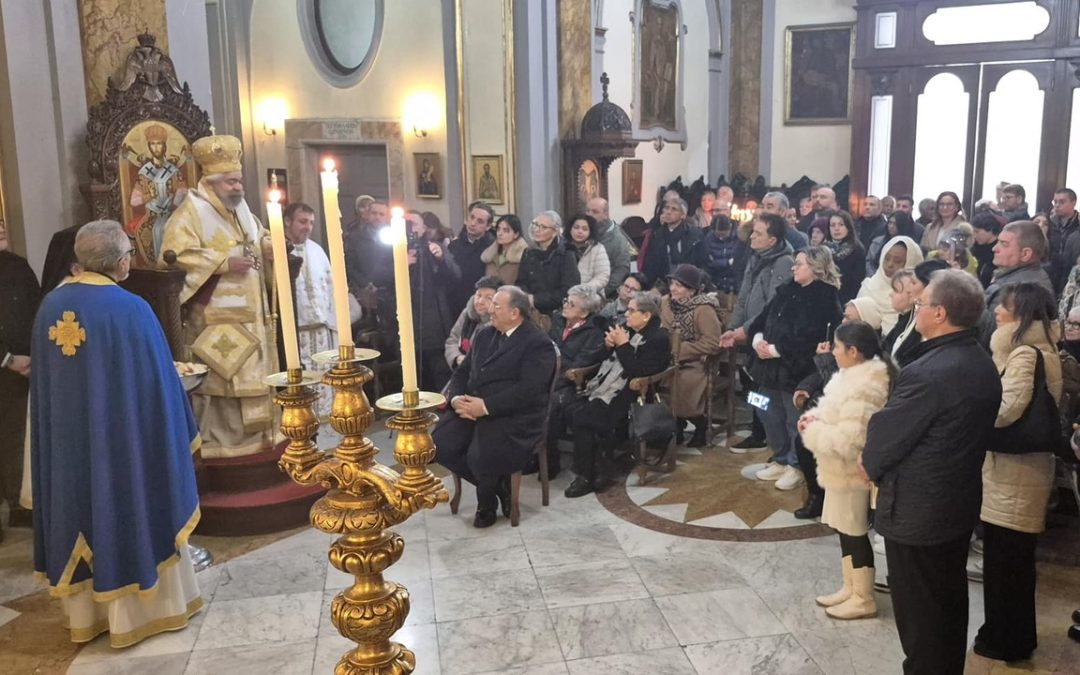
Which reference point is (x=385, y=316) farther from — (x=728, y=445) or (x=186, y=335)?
(x=728, y=445)

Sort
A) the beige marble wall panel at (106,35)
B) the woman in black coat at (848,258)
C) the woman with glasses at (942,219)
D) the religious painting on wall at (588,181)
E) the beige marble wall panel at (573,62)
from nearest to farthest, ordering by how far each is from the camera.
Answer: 1. the beige marble wall panel at (106,35)
2. the woman in black coat at (848,258)
3. the woman with glasses at (942,219)
4. the beige marble wall panel at (573,62)
5. the religious painting on wall at (588,181)

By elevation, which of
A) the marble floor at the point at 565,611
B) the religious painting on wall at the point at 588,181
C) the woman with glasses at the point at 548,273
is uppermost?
the religious painting on wall at the point at 588,181

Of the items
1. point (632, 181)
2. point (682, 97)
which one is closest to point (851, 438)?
point (632, 181)

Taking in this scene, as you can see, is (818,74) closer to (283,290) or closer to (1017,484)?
(1017,484)

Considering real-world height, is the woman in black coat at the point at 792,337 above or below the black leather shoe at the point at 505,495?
above

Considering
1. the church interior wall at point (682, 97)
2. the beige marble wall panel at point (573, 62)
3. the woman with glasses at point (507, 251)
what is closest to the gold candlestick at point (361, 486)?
the woman with glasses at point (507, 251)

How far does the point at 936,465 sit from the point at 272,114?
10.3m

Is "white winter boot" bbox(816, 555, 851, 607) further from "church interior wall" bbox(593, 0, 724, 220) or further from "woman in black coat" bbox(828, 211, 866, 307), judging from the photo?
"church interior wall" bbox(593, 0, 724, 220)

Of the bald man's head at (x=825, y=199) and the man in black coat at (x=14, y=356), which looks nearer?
the man in black coat at (x=14, y=356)

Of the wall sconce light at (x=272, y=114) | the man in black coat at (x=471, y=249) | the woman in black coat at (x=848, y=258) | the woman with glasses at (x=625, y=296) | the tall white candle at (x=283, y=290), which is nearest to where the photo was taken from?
the tall white candle at (x=283, y=290)

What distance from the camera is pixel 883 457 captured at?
11.8 ft

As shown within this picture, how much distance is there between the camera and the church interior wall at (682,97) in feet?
36.5

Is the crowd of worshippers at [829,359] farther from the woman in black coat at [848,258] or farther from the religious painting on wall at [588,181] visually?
the religious painting on wall at [588,181]

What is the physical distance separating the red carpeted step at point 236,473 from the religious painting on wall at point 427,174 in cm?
516
